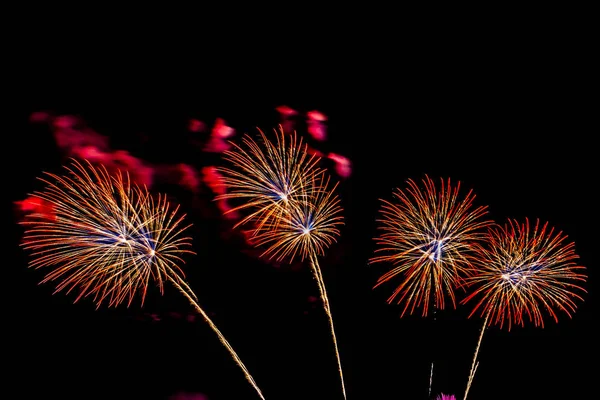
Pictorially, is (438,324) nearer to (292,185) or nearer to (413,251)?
(413,251)

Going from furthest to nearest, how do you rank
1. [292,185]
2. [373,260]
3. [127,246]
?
[373,260], [292,185], [127,246]

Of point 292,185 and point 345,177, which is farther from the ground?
point 345,177

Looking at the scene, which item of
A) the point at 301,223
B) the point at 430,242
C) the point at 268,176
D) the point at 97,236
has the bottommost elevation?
the point at 97,236

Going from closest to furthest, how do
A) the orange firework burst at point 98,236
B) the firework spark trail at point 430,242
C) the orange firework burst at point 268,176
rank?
1. the orange firework burst at point 98,236
2. the orange firework burst at point 268,176
3. the firework spark trail at point 430,242

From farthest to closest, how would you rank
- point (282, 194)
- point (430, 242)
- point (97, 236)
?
point (430, 242), point (282, 194), point (97, 236)

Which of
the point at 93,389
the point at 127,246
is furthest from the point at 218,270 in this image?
the point at 93,389

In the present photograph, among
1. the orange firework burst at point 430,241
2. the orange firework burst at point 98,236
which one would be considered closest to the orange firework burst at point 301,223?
the orange firework burst at point 430,241

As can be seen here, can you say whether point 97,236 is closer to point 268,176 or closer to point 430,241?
point 268,176

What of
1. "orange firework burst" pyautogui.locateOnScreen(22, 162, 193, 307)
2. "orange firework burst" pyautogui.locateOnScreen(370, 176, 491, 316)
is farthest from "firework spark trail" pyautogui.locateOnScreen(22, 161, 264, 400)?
"orange firework burst" pyautogui.locateOnScreen(370, 176, 491, 316)

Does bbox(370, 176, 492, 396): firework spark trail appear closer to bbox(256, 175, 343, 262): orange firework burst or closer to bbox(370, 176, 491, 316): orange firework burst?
bbox(370, 176, 491, 316): orange firework burst

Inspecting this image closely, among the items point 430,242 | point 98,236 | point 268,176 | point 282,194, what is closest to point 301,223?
point 282,194

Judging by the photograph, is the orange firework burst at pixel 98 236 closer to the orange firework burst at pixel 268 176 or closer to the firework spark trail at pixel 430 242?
the orange firework burst at pixel 268 176
